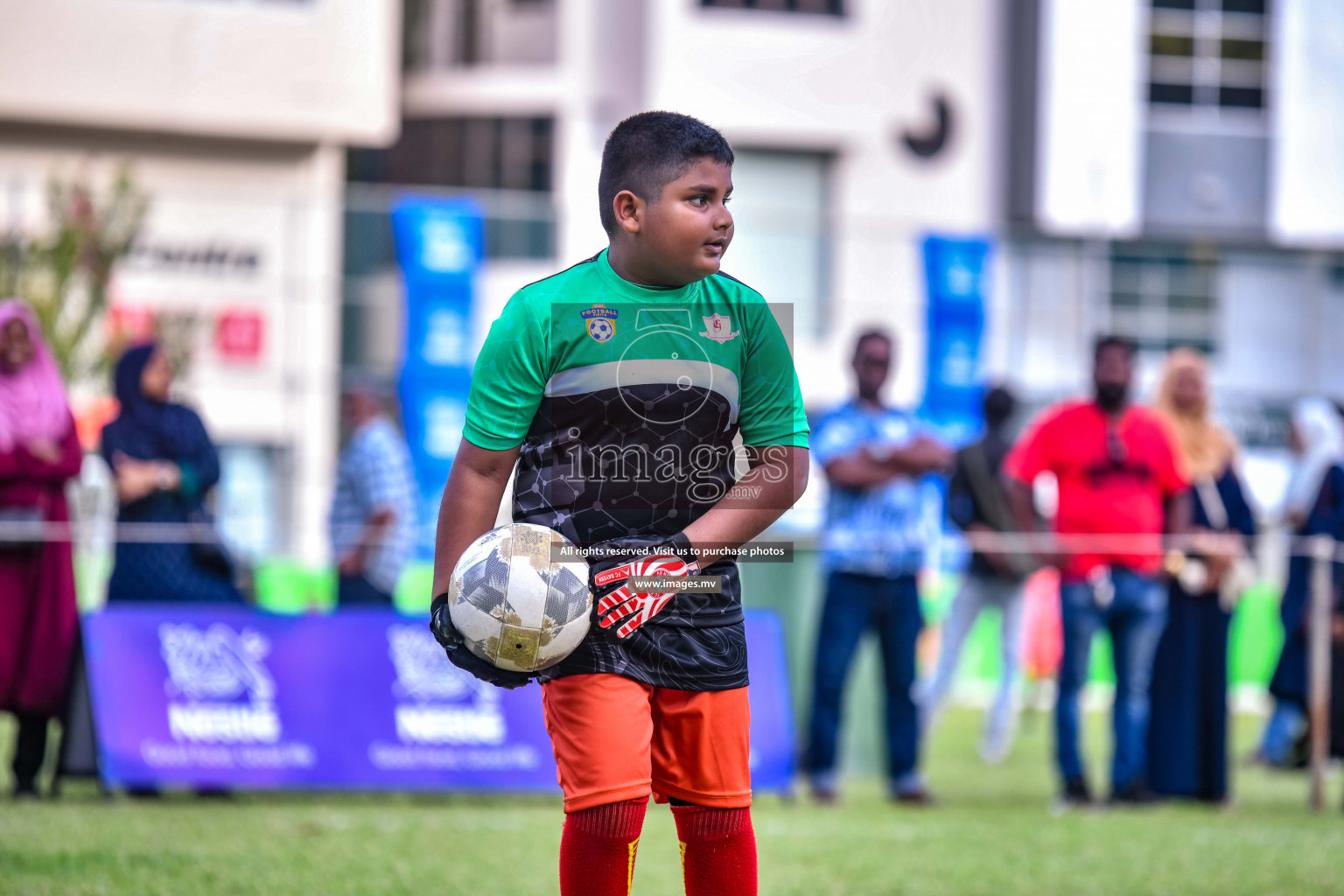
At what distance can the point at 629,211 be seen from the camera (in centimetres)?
343

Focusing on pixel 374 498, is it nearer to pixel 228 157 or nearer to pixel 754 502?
pixel 754 502

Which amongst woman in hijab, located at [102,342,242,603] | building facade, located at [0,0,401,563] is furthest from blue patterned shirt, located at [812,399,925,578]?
building facade, located at [0,0,401,563]

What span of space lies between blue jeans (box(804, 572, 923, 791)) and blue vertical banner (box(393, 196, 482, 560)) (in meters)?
8.95

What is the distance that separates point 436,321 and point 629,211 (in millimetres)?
14504

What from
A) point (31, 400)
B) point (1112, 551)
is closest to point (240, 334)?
point (31, 400)

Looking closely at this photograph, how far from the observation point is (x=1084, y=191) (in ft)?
89.6

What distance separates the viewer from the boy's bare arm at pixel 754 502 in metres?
3.43

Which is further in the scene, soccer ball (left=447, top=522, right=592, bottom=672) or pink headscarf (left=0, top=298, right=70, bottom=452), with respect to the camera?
pink headscarf (left=0, top=298, right=70, bottom=452)

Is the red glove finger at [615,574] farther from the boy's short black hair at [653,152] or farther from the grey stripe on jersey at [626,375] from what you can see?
the boy's short black hair at [653,152]

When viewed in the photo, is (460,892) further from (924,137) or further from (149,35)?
(924,137)

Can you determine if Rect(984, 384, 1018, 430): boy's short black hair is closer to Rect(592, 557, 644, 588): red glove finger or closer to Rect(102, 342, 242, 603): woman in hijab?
Rect(102, 342, 242, 603): woman in hijab

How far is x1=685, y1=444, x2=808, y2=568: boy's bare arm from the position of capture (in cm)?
343

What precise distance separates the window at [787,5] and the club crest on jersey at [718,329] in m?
23.0

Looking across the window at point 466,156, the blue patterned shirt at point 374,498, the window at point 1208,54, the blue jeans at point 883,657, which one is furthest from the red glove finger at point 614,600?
the window at point 1208,54
